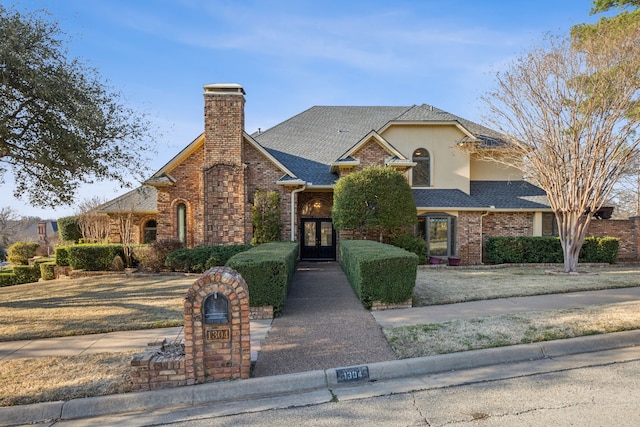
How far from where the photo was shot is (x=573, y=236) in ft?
44.0

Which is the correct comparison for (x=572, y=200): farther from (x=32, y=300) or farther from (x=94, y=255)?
(x=94, y=255)

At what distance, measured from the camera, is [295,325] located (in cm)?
719

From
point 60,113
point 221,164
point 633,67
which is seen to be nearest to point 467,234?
point 633,67

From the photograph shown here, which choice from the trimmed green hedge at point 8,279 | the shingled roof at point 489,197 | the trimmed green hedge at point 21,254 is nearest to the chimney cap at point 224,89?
the shingled roof at point 489,197

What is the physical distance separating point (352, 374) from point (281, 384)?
94 centimetres

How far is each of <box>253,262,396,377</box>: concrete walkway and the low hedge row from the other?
9271mm

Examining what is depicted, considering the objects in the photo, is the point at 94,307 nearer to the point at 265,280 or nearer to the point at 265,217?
the point at 265,280

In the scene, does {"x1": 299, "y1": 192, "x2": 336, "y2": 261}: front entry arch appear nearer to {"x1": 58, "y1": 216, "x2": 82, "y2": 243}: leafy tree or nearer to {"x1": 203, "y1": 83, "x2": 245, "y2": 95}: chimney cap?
{"x1": 203, "y1": 83, "x2": 245, "y2": 95}: chimney cap

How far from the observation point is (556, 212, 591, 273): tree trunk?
13.3 metres

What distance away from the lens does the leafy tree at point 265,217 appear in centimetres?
1523

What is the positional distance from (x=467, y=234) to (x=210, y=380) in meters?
14.5

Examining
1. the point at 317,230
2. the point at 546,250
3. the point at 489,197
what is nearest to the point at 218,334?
the point at 317,230

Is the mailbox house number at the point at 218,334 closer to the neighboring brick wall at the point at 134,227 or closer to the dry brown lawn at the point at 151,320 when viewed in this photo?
the dry brown lawn at the point at 151,320

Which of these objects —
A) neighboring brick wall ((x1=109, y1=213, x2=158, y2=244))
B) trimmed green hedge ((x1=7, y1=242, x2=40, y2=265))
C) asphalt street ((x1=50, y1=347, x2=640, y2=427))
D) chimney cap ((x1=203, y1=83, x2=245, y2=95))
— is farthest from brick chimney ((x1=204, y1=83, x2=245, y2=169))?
trimmed green hedge ((x1=7, y1=242, x2=40, y2=265))
